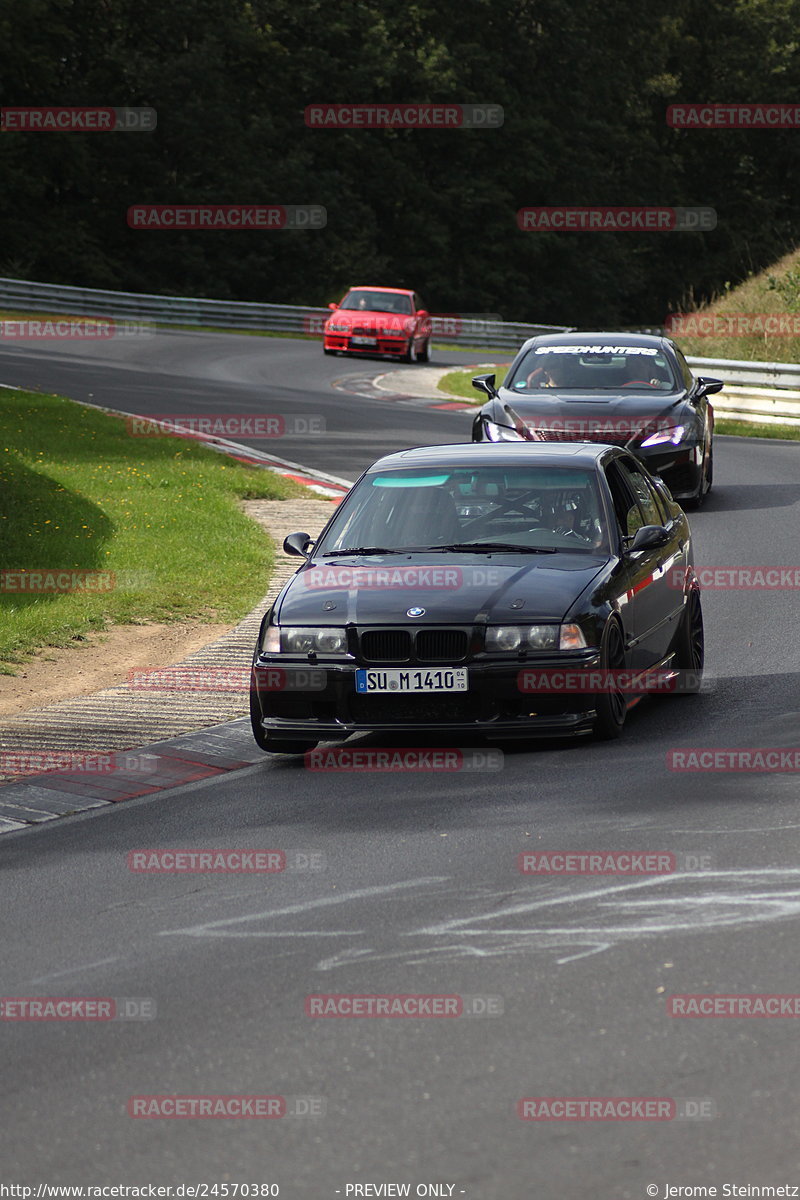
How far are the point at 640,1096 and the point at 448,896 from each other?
77.3 inches

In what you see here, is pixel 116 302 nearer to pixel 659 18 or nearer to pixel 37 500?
pixel 37 500

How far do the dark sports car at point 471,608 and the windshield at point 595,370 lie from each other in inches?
323

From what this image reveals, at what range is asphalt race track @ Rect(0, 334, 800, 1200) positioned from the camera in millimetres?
4387

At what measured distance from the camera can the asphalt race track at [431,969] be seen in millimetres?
4387

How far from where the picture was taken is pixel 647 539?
9523mm

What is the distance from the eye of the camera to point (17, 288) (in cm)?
4834

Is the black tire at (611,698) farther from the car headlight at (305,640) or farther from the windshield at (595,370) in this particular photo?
the windshield at (595,370)

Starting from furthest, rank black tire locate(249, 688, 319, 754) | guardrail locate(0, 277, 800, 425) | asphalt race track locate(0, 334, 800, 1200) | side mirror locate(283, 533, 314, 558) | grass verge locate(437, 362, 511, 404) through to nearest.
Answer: guardrail locate(0, 277, 800, 425), grass verge locate(437, 362, 511, 404), side mirror locate(283, 533, 314, 558), black tire locate(249, 688, 319, 754), asphalt race track locate(0, 334, 800, 1200)

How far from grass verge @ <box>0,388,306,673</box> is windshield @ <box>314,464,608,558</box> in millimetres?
2883

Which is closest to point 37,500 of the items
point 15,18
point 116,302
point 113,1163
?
point 113,1163

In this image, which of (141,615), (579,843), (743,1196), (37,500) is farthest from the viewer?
(37,500)

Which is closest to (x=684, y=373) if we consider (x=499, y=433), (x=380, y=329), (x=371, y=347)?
(x=499, y=433)

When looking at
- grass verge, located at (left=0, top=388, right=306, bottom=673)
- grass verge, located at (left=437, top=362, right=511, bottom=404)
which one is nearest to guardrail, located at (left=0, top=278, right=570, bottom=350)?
grass verge, located at (left=437, top=362, right=511, bottom=404)

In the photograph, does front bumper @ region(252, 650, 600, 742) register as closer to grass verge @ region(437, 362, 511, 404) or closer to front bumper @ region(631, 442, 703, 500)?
front bumper @ region(631, 442, 703, 500)
